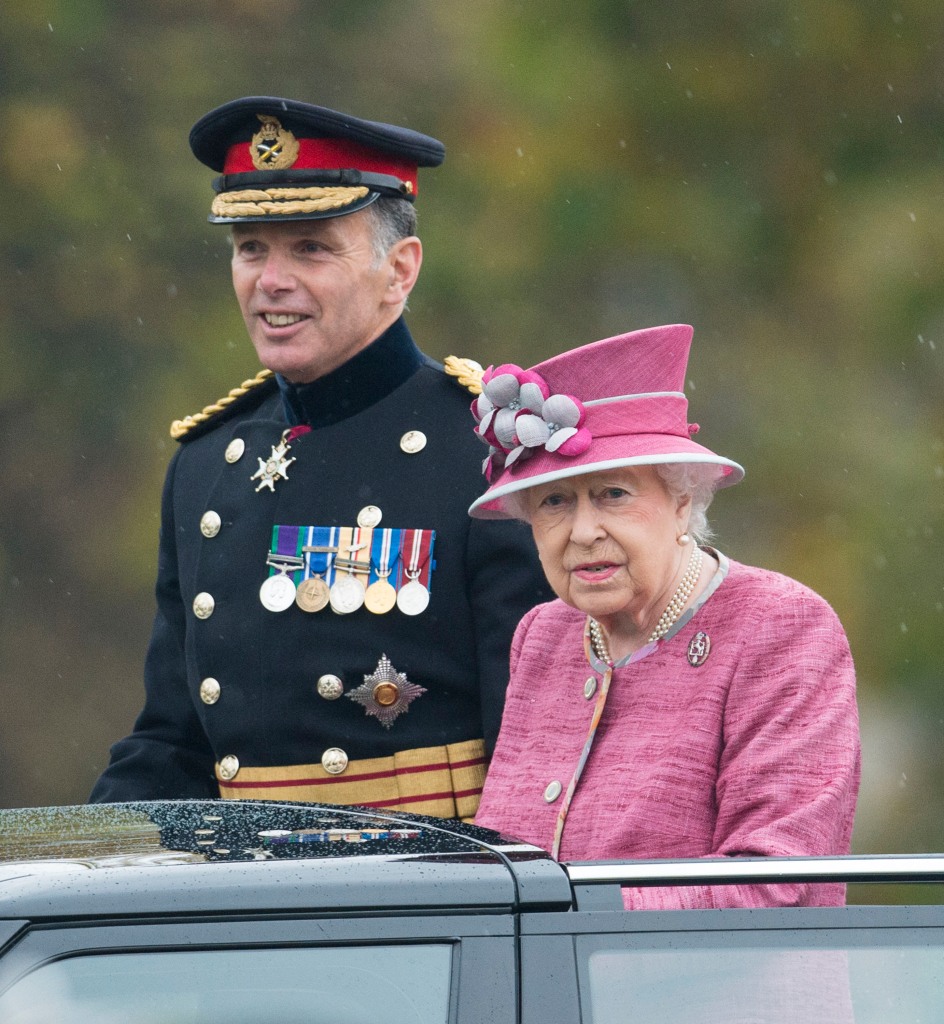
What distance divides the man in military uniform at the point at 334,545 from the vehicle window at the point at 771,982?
5.21 feet

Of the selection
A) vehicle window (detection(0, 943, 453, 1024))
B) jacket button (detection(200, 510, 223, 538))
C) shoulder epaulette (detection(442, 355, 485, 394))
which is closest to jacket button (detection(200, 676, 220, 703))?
jacket button (detection(200, 510, 223, 538))

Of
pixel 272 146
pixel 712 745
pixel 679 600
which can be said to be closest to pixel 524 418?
pixel 679 600

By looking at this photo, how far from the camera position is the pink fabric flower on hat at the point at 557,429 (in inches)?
133

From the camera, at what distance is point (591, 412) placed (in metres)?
3.47

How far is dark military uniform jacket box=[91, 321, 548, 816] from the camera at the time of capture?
409 centimetres

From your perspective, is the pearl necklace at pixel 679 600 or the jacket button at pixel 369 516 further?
the jacket button at pixel 369 516

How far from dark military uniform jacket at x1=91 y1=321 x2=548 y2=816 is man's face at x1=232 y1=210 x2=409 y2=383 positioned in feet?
0.21

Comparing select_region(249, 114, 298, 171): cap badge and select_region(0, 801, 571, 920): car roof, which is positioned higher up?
select_region(249, 114, 298, 171): cap badge

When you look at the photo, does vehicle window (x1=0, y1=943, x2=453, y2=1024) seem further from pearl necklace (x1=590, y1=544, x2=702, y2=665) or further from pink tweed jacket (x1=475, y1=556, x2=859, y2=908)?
pearl necklace (x1=590, y1=544, x2=702, y2=665)

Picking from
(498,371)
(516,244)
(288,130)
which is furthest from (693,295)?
(498,371)

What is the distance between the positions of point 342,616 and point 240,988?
185cm

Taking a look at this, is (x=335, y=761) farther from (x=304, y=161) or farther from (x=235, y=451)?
(x=304, y=161)

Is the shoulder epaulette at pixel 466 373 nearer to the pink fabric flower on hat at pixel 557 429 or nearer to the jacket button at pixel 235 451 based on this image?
the jacket button at pixel 235 451

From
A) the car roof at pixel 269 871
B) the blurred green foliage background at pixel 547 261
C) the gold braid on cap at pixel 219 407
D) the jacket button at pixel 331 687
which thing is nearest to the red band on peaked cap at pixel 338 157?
the gold braid on cap at pixel 219 407
